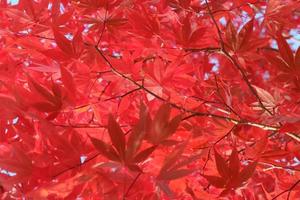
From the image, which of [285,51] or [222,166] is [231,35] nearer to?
[285,51]

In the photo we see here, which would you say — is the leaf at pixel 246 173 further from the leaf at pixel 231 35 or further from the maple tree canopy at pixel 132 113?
the leaf at pixel 231 35

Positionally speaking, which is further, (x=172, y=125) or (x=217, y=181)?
(x=217, y=181)

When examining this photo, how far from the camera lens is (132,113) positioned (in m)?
0.99

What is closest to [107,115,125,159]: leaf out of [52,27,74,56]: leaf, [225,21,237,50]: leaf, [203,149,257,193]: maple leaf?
[203,149,257,193]: maple leaf

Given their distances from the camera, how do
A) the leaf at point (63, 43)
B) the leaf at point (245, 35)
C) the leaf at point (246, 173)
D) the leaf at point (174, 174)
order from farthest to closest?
the leaf at point (245, 35)
the leaf at point (63, 43)
the leaf at point (246, 173)
the leaf at point (174, 174)

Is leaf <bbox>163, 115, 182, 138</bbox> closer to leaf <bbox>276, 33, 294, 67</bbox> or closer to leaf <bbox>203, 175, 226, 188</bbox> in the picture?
leaf <bbox>203, 175, 226, 188</bbox>

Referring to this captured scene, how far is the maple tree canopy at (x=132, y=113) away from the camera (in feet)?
2.08

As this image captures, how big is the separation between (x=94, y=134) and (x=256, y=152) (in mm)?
324

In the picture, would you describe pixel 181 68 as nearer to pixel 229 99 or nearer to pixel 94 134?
pixel 229 99

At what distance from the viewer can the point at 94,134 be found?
0.83 metres

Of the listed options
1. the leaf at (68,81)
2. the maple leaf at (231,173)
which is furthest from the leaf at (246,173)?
the leaf at (68,81)

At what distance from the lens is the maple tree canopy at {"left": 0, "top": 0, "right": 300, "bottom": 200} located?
0.63 metres

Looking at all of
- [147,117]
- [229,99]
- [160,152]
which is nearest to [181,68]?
[229,99]

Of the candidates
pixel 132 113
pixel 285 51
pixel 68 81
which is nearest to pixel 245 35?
pixel 285 51
